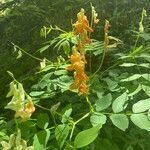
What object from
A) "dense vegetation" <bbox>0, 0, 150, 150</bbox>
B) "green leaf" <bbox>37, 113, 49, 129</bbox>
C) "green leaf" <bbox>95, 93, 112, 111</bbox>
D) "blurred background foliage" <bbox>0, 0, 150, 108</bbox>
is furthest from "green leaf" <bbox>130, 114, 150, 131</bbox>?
"blurred background foliage" <bbox>0, 0, 150, 108</bbox>

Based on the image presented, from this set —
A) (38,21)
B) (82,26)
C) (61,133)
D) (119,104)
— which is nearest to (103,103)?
(119,104)

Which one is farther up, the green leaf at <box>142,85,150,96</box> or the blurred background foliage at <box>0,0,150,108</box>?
the green leaf at <box>142,85,150,96</box>

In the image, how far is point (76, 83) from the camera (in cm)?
116

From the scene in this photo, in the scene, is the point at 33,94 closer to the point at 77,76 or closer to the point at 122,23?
the point at 77,76

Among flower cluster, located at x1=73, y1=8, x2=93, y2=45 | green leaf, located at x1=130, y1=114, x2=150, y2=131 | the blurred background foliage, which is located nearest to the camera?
green leaf, located at x1=130, y1=114, x2=150, y2=131

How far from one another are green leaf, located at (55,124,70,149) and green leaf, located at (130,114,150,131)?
192 mm

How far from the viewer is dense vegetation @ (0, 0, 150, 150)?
1.08 metres

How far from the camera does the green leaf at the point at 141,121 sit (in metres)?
1.03

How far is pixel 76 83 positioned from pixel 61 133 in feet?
0.51

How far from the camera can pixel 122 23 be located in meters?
2.97

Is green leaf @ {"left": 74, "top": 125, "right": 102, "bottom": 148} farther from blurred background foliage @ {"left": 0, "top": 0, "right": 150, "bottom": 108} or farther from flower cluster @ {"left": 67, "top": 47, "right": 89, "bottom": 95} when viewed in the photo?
blurred background foliage @ {"left": 0, "top": 0, "right": 150, "bottom": 108}

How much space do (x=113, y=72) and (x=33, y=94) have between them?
0.32 m

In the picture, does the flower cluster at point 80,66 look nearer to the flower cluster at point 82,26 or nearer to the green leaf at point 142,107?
the flower cluster at point 82,26

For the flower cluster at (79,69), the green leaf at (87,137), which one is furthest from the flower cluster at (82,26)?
the green leaf at (87,137)
